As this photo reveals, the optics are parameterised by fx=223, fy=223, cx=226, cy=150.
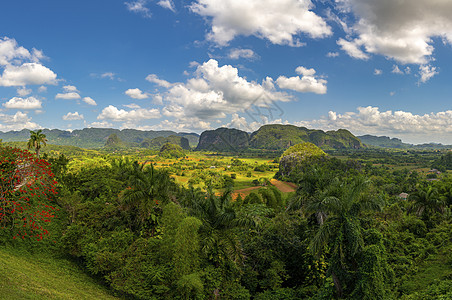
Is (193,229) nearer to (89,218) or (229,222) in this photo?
(229,222)

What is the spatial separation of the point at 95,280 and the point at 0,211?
6785mm

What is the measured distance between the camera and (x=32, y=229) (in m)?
15.2

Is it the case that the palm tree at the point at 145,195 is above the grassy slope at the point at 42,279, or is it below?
above

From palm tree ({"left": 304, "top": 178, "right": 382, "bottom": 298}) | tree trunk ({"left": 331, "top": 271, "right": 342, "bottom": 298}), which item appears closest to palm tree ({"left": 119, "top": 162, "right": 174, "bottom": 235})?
palm tree ({"left": 304, "top": 178, "right": 382, "bottom": 298})

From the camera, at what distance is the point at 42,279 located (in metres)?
10.7

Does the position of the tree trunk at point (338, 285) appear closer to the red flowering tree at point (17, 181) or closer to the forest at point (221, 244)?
the forest at point (221, 244)

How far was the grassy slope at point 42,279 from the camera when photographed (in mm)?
8227

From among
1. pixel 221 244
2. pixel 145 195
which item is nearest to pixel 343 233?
pixel 221 244

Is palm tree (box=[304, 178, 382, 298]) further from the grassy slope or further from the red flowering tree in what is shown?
the red flowering tree

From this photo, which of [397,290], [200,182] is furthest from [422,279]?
[200,182]

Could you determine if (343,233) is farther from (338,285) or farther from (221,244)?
(221,244)

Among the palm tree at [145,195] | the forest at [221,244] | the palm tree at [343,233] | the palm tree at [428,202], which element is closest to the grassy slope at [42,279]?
the forest at [221,244]

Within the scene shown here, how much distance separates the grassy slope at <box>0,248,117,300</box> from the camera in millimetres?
8227

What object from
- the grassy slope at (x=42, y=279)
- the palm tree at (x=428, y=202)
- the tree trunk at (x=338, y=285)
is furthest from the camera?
the palm tree at (x=428, y=202)
